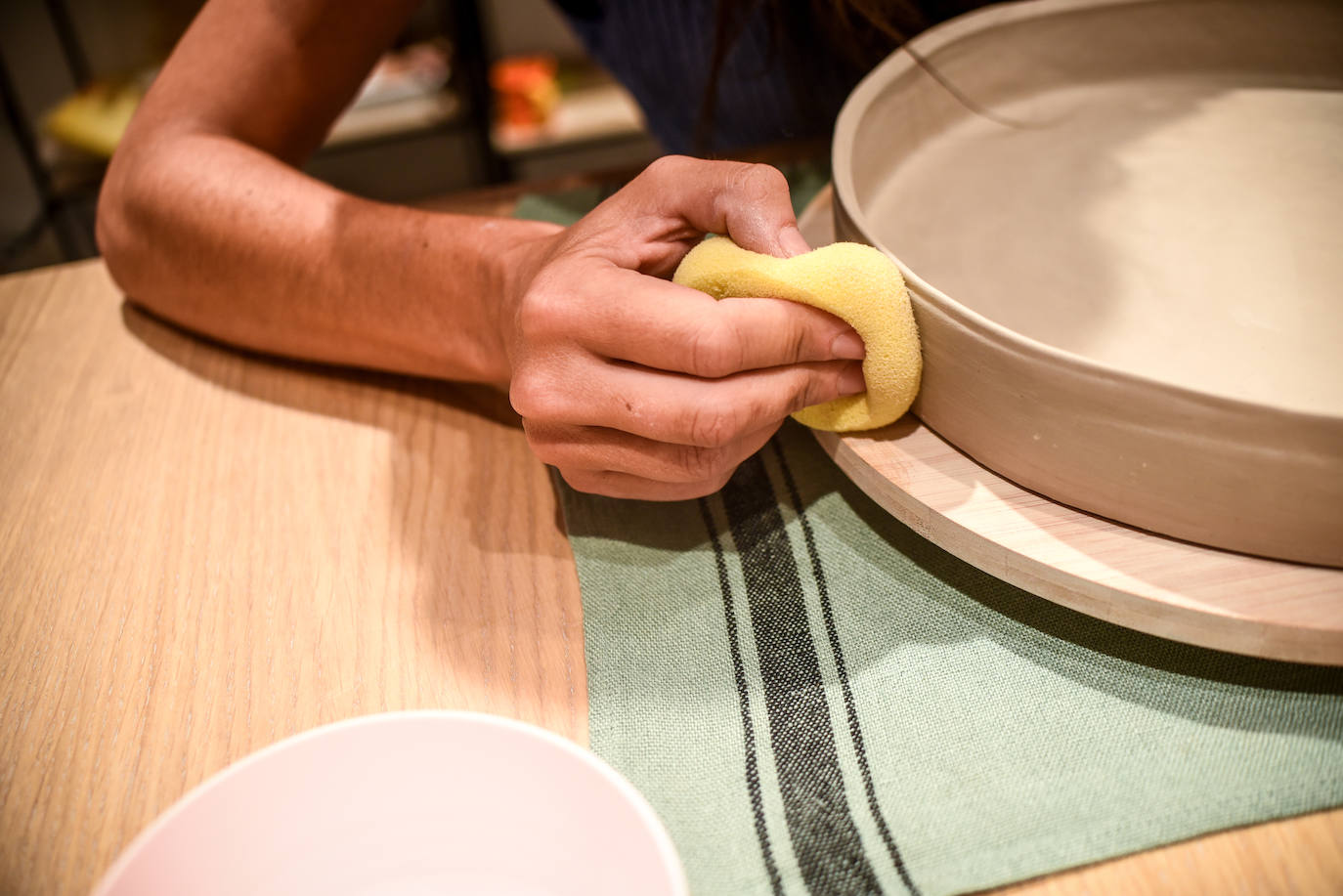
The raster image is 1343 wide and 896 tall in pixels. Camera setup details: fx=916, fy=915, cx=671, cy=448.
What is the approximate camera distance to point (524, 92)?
1754mm

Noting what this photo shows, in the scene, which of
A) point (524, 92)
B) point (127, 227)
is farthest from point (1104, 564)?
point (524, 92)

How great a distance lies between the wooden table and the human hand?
80mm

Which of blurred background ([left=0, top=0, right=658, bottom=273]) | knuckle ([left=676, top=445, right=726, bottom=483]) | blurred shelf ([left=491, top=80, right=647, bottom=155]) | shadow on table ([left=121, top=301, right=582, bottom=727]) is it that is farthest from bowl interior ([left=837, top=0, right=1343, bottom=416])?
blurred shelf ([left=491, top=80, right=647, bottom=155])

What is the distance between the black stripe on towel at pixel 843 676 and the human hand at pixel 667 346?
0.06 m

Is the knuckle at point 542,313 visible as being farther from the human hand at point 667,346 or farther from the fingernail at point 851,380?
the fingernail at point 851,380

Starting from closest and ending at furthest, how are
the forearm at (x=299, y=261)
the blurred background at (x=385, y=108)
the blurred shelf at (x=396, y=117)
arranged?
1. the forearm at (x=299, y=261)
2. the blurred background at (x=385, y=108)
3. the blurred shelf at (x=396, y=117)

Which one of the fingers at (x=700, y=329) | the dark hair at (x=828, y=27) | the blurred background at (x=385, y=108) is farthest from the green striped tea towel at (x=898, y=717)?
the blurred background at (x=385, y=108)

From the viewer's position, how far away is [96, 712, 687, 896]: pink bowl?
10.7 inches

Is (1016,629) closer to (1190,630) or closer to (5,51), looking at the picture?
(1190,630)

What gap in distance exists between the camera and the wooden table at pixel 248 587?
1.13 ft

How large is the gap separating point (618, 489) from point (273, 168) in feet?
1.07

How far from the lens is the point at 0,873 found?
0.33m

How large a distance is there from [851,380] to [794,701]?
0.13 m

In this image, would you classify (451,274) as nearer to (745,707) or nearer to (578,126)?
(745,707)
